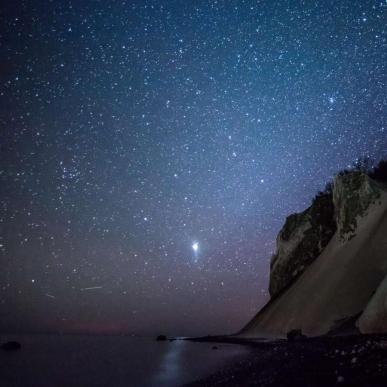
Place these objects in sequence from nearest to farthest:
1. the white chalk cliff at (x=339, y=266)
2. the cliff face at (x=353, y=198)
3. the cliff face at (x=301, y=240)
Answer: the white chalk cliff at (x=339, y=266) → the cliff face at (x=353, y=198) → the cliff face at (x=301, y=240)

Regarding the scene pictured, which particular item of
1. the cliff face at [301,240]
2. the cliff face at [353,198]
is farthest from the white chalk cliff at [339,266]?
the cliff face at [301,240]

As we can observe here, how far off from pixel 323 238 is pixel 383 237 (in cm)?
1667

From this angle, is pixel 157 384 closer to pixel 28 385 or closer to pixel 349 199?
pixel 28 385

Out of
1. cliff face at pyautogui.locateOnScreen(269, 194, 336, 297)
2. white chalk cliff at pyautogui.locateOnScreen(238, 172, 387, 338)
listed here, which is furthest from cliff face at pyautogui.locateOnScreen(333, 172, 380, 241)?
cliff face at pyautogui.locateOnScreen(269, 194, 336, 297)

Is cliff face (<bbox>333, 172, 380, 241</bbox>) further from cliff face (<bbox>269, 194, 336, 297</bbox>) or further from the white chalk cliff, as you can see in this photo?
cliff face (<bbox>269, 194, 336, 297</bbox>)

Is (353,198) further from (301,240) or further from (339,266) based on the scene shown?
(301,240)

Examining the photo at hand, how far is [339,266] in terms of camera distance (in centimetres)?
3331

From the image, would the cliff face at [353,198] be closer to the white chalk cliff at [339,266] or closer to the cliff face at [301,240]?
the white chalk cliff at [339,266]

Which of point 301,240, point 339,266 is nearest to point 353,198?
point 339,266

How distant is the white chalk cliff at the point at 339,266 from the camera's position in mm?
27125

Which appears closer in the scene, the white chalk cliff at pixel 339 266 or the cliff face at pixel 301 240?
the white chalk cliff at pixel 339 266

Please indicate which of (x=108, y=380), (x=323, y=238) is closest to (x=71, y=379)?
(x=108, y=380)

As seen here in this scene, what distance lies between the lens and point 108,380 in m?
19.1

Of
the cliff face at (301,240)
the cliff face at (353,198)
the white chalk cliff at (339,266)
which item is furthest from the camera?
the cliff face at (301,240)
